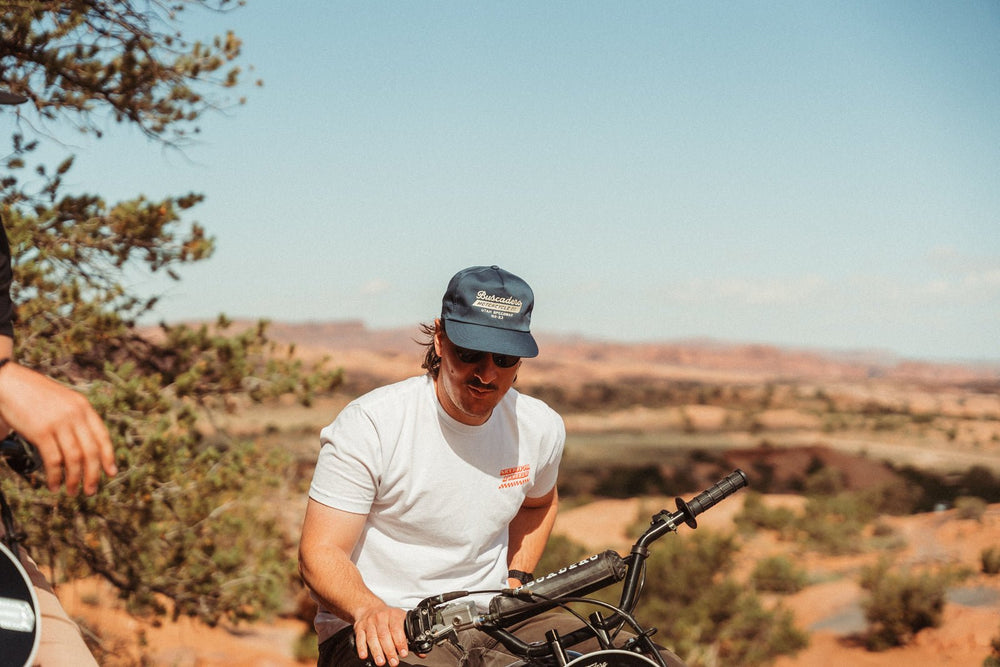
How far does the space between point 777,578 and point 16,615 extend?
19.0 m

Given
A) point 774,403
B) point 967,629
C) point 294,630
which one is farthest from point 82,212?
point 774,403

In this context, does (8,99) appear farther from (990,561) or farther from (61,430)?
(990,561)

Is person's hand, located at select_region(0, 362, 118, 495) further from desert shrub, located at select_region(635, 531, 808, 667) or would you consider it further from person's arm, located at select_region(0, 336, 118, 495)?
desert shrub, located at select_region(635, 531, 808, 667)

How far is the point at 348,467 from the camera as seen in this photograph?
251 cm

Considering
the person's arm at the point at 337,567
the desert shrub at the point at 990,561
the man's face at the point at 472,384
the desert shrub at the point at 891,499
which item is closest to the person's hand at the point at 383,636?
the person's arm at the point at 337,567

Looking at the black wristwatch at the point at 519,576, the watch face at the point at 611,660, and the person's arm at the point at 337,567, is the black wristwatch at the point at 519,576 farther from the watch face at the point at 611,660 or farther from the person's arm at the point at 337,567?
the watch face at the point at 611,660

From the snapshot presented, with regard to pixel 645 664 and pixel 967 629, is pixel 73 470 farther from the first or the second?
pixel 967 629

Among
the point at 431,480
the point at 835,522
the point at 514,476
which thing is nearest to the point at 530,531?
the point at 514,476

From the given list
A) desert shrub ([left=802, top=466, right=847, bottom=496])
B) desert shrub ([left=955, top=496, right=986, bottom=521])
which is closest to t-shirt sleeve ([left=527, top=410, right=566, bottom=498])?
desert shrub ([left=955, top=496, right=986, bottom=521])

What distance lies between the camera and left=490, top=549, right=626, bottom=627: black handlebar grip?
6.47 ft

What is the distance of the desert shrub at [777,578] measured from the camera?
18594 millimetres

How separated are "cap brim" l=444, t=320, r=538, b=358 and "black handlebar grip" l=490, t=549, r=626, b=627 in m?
0.76

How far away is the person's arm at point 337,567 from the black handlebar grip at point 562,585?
26 cm

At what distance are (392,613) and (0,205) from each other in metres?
5.00
